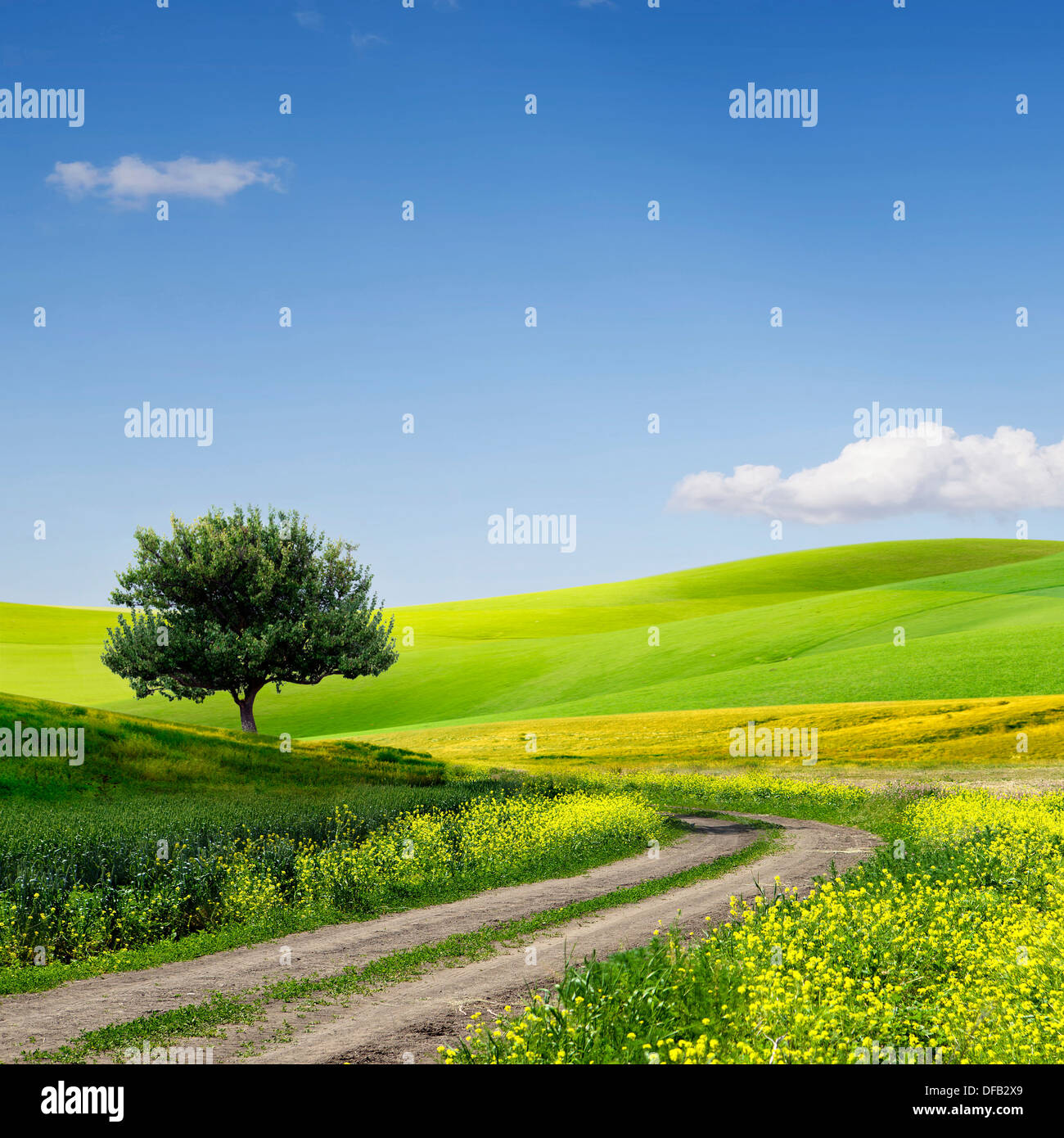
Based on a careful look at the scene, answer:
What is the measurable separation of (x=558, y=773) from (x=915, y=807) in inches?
787

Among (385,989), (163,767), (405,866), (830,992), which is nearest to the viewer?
(830,992)

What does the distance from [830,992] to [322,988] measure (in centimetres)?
690

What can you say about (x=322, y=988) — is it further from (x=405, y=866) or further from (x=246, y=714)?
(x=246, y=714)

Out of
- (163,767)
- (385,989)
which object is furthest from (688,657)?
Result: (385,989)

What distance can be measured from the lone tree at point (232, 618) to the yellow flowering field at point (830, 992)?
133 feet

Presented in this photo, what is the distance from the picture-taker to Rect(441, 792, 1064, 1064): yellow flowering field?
831cm

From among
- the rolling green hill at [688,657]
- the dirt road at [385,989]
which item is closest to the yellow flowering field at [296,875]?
the dirt road at [385,989]

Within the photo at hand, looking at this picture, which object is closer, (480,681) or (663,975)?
(663,975)

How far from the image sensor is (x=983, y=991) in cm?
976

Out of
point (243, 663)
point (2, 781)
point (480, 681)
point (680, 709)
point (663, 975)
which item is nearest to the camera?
point (663, 975)

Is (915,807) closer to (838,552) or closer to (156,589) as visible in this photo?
(156,589)

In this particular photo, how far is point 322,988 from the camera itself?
1181cm

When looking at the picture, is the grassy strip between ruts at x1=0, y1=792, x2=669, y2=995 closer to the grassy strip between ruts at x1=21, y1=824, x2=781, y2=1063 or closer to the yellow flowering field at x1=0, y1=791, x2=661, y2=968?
the yellow flowering field at x1=0, y1=791, x2=661, y2=968
